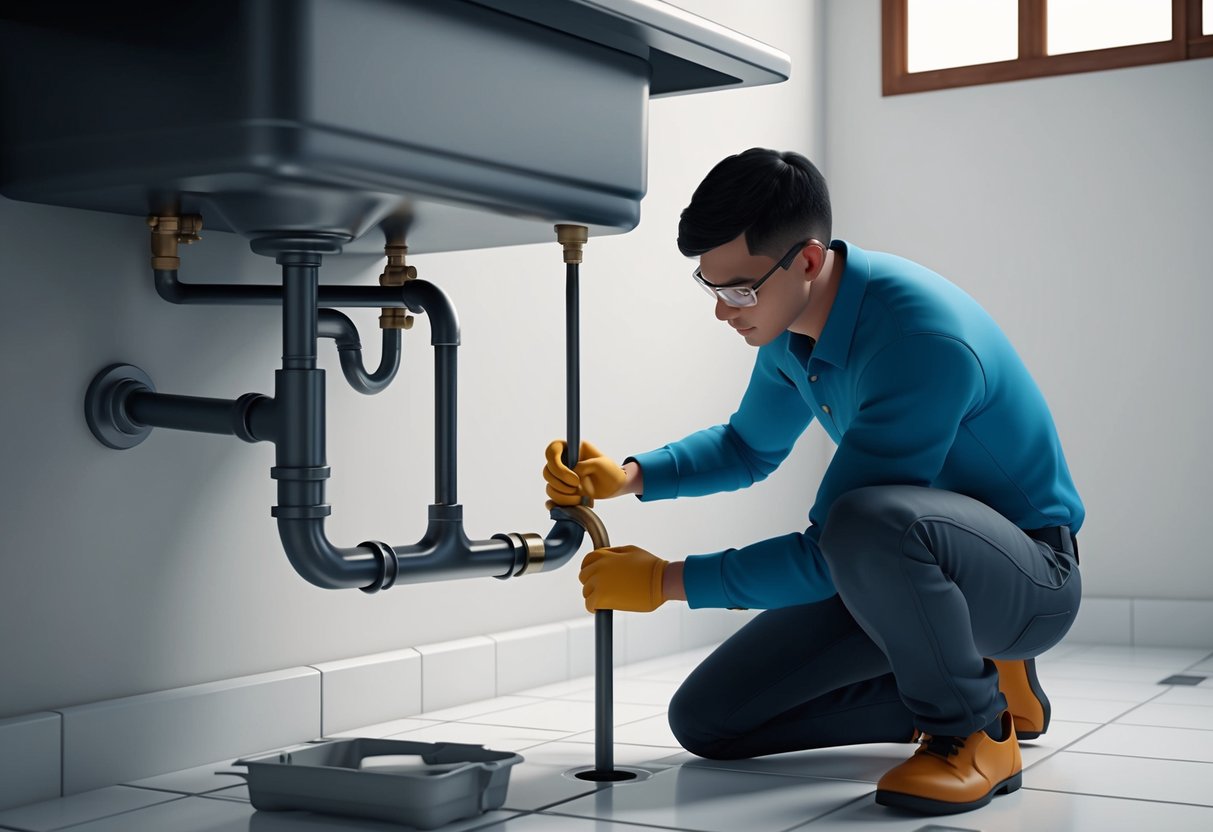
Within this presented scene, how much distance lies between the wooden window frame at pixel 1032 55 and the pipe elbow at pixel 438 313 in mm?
1974

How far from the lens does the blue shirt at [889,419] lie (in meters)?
1.39

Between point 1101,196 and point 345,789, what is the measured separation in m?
2.23

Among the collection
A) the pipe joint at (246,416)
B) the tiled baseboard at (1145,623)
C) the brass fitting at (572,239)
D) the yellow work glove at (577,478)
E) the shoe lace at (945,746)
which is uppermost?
the brass fitting at (572,239)

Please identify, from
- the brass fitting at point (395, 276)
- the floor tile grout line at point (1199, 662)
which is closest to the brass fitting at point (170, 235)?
the brass fitting at point (395, 276)

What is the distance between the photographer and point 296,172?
110 cm

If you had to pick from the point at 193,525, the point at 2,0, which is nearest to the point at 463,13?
the point at 2,0

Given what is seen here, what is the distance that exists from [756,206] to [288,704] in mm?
843

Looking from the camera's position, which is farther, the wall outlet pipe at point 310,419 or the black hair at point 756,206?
the black hair at point 756,206

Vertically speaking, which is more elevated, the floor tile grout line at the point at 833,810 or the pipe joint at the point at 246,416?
the pipe joint at the point at 246,416

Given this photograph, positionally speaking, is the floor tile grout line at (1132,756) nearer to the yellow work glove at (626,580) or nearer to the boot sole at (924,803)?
the boot sole at (924,803)

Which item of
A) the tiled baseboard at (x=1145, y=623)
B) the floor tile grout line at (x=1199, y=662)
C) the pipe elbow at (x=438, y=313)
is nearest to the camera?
the pipe elbow at (x=438, y=313)

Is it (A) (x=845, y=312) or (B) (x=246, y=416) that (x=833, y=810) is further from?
(B) (x=246, y=416)

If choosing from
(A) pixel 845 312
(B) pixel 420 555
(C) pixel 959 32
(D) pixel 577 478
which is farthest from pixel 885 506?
(C) pixel 959 32

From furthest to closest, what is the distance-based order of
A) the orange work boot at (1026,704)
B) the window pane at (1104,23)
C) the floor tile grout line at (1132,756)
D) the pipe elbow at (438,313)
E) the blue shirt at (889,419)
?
the window pane at (1104,23), the orange work boot at (1026,704), the floor tile grout line at (1132,756), the pipe elbow at (438,313), the blue shirt at (889,419)
